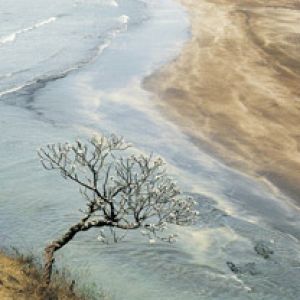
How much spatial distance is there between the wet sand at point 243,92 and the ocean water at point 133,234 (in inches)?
34.9

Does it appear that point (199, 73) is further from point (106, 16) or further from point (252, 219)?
point (106, 16)

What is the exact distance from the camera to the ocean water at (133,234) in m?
14.3

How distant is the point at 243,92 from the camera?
29.5 m

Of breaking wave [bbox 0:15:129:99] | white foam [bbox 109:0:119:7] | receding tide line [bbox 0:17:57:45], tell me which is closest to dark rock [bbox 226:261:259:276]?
breaking wave [bbox 0:15:129:99]

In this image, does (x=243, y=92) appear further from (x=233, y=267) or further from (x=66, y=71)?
(x=233, y=267)

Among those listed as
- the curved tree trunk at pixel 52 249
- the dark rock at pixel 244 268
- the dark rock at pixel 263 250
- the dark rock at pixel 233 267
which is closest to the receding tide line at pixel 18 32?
the dark rock at pixel 263 250

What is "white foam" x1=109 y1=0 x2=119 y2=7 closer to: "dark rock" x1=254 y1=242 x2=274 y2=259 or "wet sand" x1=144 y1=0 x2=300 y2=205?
"wet sand" x1=144 y1=0 x2=300 y2=205

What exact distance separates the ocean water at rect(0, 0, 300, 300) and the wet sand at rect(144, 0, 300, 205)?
0.89m

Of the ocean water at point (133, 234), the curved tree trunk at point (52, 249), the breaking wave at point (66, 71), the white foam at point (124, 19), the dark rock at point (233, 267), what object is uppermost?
the curved tree trunk at point (52, 249)

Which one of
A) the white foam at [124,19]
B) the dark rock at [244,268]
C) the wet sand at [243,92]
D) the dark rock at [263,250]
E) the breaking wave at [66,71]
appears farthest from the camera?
the white foam at [124,19]

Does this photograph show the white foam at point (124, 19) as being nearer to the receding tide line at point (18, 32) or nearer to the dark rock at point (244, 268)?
the receding tide line at point (18, 32)

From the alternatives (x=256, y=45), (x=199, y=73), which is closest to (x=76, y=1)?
(x=256, y=45)

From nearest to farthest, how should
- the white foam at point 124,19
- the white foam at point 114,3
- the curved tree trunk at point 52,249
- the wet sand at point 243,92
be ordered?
the curved tree trunk at point 52,249
the wet sand at point 243,92
the white foam at point 124,19
the white foam at point 114,3

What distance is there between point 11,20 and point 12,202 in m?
35.7
